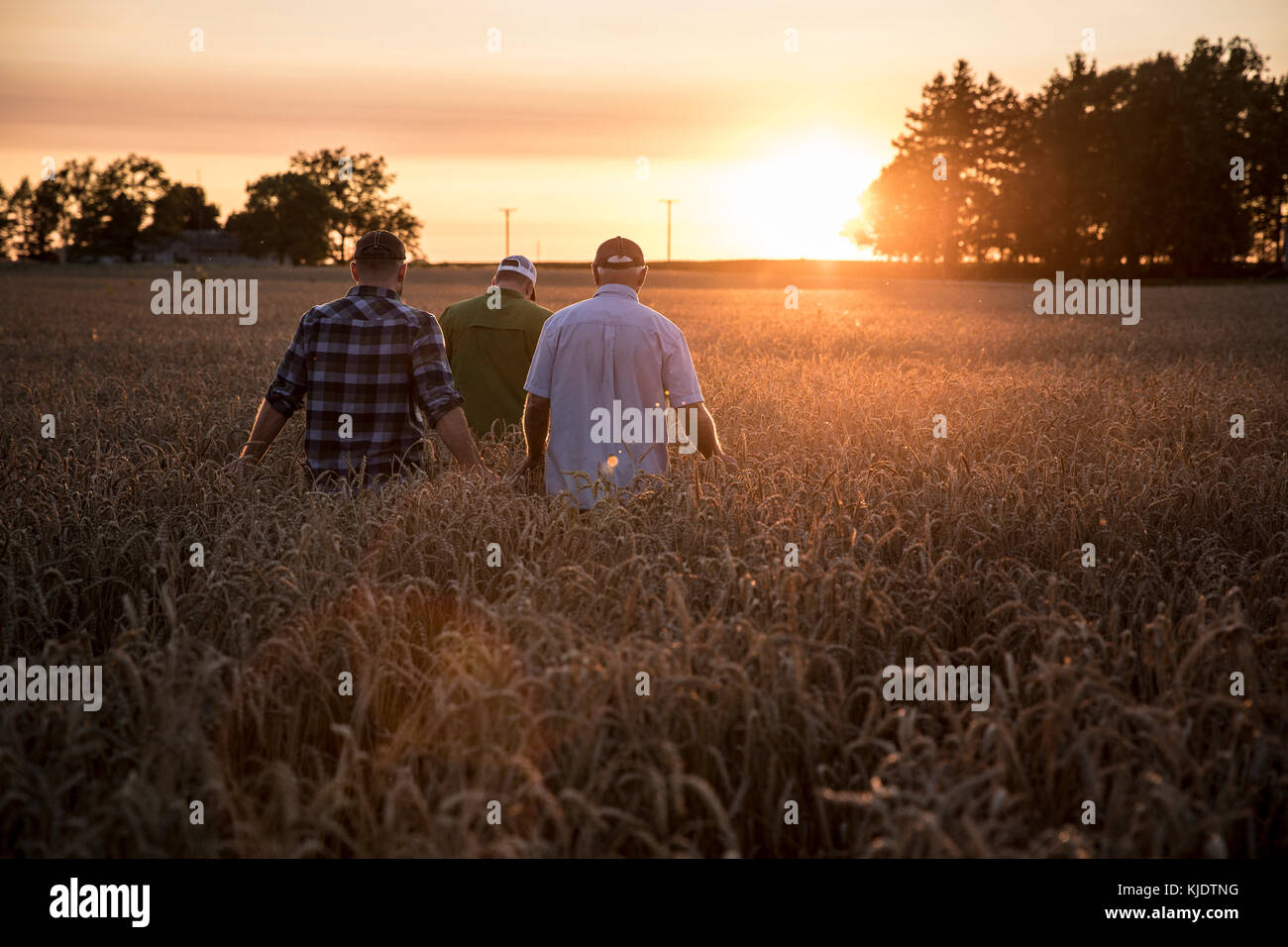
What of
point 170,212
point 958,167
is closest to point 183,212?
point 170,212

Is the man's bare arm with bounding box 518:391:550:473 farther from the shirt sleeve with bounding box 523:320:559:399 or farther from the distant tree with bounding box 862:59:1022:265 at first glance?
the distant tree with bounding box 862:59:1022:265

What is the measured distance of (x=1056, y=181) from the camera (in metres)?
67.3

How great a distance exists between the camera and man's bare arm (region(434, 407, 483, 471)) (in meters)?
4.78

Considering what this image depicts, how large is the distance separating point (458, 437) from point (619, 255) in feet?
4.68

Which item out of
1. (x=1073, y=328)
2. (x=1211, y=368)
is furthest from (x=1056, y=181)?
(x=1211, y=368)

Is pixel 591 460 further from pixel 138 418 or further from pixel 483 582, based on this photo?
pixel 138 418

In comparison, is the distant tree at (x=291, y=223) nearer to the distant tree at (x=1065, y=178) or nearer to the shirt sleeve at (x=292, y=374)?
the distant tree at (x=1065, y=178)

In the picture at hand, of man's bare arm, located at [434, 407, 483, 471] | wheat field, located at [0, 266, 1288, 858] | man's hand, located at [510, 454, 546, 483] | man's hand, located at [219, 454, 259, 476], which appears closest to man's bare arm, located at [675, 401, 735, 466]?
wheat field, located at [0, 266, 1288, 858]

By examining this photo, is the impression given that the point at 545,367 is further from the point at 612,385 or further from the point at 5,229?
the point at 5,229

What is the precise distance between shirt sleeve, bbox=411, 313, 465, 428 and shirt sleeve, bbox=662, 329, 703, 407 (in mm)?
1215

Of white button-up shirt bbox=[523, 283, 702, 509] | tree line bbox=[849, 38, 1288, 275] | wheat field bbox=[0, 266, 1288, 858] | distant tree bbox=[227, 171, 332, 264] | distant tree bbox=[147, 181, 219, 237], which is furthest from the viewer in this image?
distant tree bbox=[147, 181, 219, 237]

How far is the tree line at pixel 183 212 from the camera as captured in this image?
326 ft

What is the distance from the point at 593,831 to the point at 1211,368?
12.0m

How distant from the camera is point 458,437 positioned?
4785 mm
